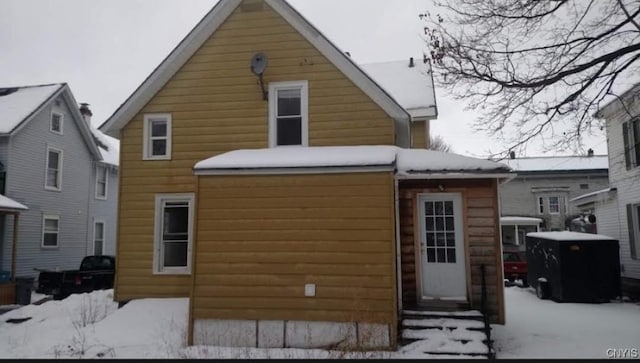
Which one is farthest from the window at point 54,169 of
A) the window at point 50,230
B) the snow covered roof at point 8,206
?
the snow covered roof at point 8,206

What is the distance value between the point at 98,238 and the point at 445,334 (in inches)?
822

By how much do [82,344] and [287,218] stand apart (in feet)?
14.9

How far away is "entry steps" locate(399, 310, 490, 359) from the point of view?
8.20 meters

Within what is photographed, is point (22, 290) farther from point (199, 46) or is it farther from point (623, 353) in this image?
point (623, 353)

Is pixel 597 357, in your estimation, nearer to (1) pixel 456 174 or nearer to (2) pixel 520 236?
(1) pixel 456 174

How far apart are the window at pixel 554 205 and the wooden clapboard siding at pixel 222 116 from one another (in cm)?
2778

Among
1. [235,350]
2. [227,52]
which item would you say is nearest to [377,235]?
[235,350]

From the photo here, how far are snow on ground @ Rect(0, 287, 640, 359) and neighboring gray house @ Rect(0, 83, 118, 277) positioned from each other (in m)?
7.49

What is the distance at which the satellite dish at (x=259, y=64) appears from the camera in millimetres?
11617

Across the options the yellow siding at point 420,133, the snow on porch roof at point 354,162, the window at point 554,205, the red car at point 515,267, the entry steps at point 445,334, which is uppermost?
the yellow siding at point 420,133

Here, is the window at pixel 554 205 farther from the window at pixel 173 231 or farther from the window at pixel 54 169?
the window at pixel 54 169

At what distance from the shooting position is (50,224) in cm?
2092

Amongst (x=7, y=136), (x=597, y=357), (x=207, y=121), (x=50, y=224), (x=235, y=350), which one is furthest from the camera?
(x=50, y=224)

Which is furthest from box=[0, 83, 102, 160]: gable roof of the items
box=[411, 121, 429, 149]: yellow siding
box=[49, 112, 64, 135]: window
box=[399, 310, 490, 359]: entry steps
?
box=[399, 310, 490, 359]: entry steps
